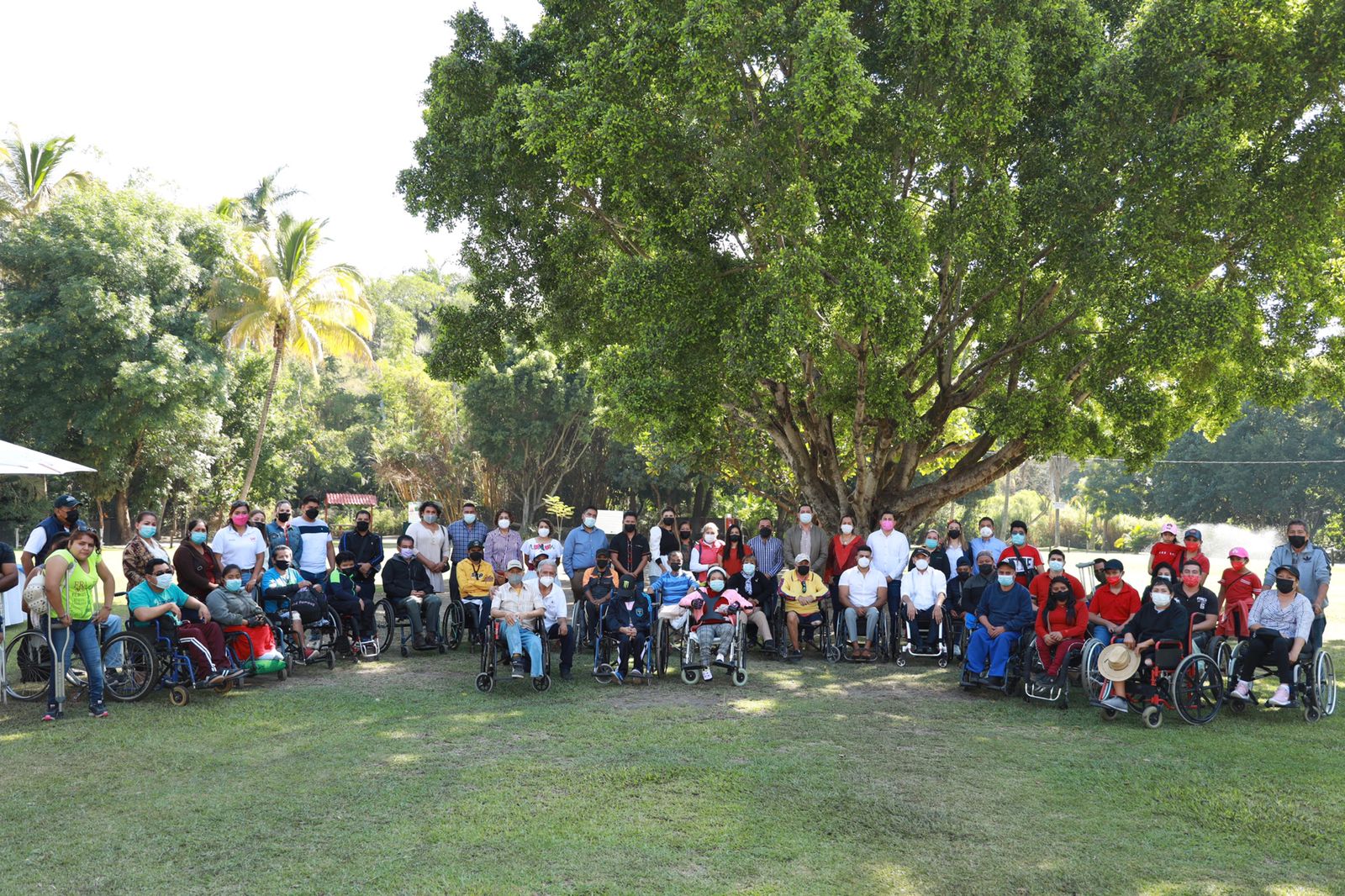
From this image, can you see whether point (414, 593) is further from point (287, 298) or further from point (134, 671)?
point (287, 298)

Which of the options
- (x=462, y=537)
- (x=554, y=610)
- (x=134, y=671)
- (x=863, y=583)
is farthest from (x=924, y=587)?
(x=134, y=671)

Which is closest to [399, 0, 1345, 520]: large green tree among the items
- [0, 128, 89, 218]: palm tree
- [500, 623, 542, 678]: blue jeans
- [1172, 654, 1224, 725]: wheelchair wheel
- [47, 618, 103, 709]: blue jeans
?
[500, 623, 542, 678]: blue jeans

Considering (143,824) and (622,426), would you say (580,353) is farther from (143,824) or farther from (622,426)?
(143,824)

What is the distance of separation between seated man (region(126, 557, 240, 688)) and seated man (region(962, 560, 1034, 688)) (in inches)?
269

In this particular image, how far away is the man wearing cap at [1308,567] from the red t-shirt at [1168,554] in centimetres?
108

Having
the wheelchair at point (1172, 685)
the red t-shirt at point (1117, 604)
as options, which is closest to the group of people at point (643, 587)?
the red t-shirt at point (1117, 604)

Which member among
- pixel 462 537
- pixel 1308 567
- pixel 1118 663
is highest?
pixel 462 537

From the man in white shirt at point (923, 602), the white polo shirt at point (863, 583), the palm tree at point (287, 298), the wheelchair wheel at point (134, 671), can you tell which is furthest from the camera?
the palm tree at point (287, 298)

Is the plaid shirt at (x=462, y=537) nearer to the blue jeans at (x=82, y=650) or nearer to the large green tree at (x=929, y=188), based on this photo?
the large green tree at (x=929, y=188)

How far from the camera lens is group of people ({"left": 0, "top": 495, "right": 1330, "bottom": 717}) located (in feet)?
29.2

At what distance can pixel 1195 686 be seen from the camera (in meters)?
8.59

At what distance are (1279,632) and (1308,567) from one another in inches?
43.8

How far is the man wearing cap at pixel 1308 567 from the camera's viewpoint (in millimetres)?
9531

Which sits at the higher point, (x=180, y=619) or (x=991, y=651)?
(x=180, y=619)
